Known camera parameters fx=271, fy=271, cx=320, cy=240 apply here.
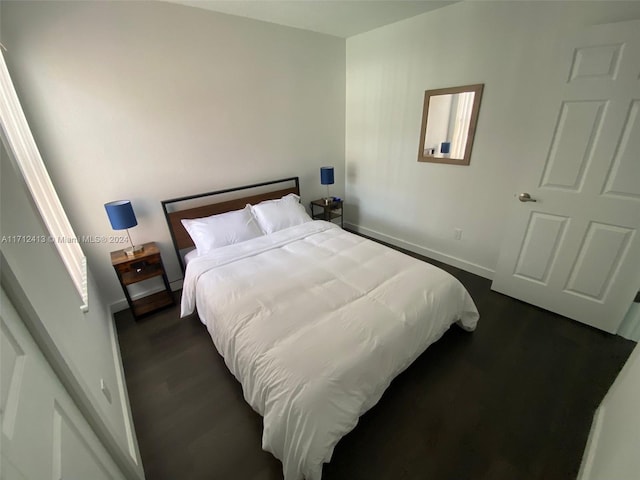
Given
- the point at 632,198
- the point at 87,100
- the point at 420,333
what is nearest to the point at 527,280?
the point at 632,198

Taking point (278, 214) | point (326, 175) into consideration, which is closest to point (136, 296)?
point (278, 214)

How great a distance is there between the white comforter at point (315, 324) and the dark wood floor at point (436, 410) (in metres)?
0.24

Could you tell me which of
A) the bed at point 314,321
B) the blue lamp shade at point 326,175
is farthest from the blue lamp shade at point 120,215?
the blue lamp shade at point 326,175

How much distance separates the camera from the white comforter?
3.96 feet

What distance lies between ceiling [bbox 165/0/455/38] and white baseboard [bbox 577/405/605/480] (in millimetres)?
3235

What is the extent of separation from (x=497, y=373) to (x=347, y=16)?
334cm

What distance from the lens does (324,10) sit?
8.28ft

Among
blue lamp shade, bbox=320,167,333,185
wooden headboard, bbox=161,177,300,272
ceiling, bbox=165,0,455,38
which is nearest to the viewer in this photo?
ceiling, bbox=165,0,455,38

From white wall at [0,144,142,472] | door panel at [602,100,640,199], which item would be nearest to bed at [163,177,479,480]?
white wall at [0,144,142,472]

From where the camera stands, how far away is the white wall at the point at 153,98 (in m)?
1.94

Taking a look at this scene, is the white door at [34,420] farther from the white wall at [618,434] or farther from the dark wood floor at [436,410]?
the white wall at [618,434]

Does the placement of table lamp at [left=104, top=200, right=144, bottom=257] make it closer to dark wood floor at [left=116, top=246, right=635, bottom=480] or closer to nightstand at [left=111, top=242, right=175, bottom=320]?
nightstand at [left=111, top=242, right=175, bottom=320]

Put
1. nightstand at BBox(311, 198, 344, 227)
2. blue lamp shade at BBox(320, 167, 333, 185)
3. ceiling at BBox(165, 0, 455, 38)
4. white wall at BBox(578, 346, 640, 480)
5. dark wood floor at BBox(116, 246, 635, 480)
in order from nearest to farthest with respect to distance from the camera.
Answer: white wall at BBox(578, 346, 640, 480), dark wood floor at BBox(116, 246, 635, 480), ceiling at BBox(165, 0, 455, 38), blue lamp shade at BBox(320, 167, 333, 185), nightstand at BBox(311, 198, 344, 227)

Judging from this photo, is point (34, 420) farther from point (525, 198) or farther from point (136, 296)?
point (525, 198)
